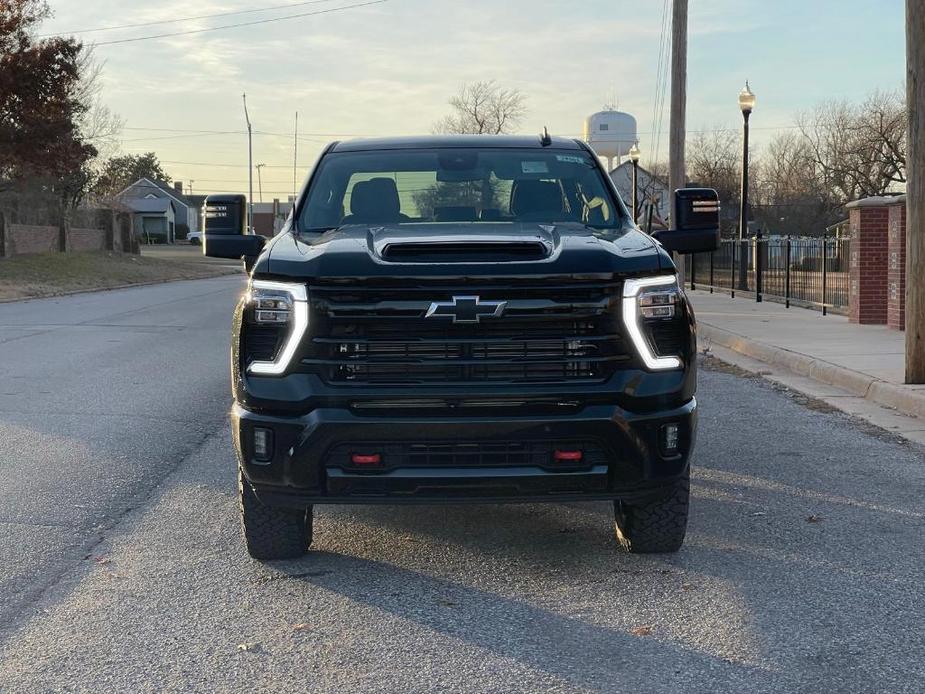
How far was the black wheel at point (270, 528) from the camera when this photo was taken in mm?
4844

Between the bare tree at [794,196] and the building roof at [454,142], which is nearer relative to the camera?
the building roof at [454,142]

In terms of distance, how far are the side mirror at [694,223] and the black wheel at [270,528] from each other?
2.42m

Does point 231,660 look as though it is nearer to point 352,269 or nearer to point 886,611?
point 352,269

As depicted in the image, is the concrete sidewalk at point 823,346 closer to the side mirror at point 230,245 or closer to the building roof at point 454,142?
the building roof at point 454,142

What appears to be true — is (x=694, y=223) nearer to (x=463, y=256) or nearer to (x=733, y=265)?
(x=463, y=256)

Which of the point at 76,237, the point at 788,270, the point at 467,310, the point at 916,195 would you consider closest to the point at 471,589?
the point at 467,310

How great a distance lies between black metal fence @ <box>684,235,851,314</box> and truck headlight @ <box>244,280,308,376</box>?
49.7 feet

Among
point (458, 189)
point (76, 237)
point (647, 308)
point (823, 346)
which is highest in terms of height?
point (76, 237)

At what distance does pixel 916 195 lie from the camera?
10.1 metres

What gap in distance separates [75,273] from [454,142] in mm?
32703

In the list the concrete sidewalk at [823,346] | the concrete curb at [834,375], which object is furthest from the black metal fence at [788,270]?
the concrete curb at [834,375]

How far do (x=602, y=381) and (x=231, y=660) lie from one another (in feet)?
5.82

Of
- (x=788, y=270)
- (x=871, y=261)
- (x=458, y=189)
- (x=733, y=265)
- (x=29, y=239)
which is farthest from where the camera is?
(x=29, y=239)

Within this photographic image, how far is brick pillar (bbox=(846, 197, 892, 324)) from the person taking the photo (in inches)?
666
